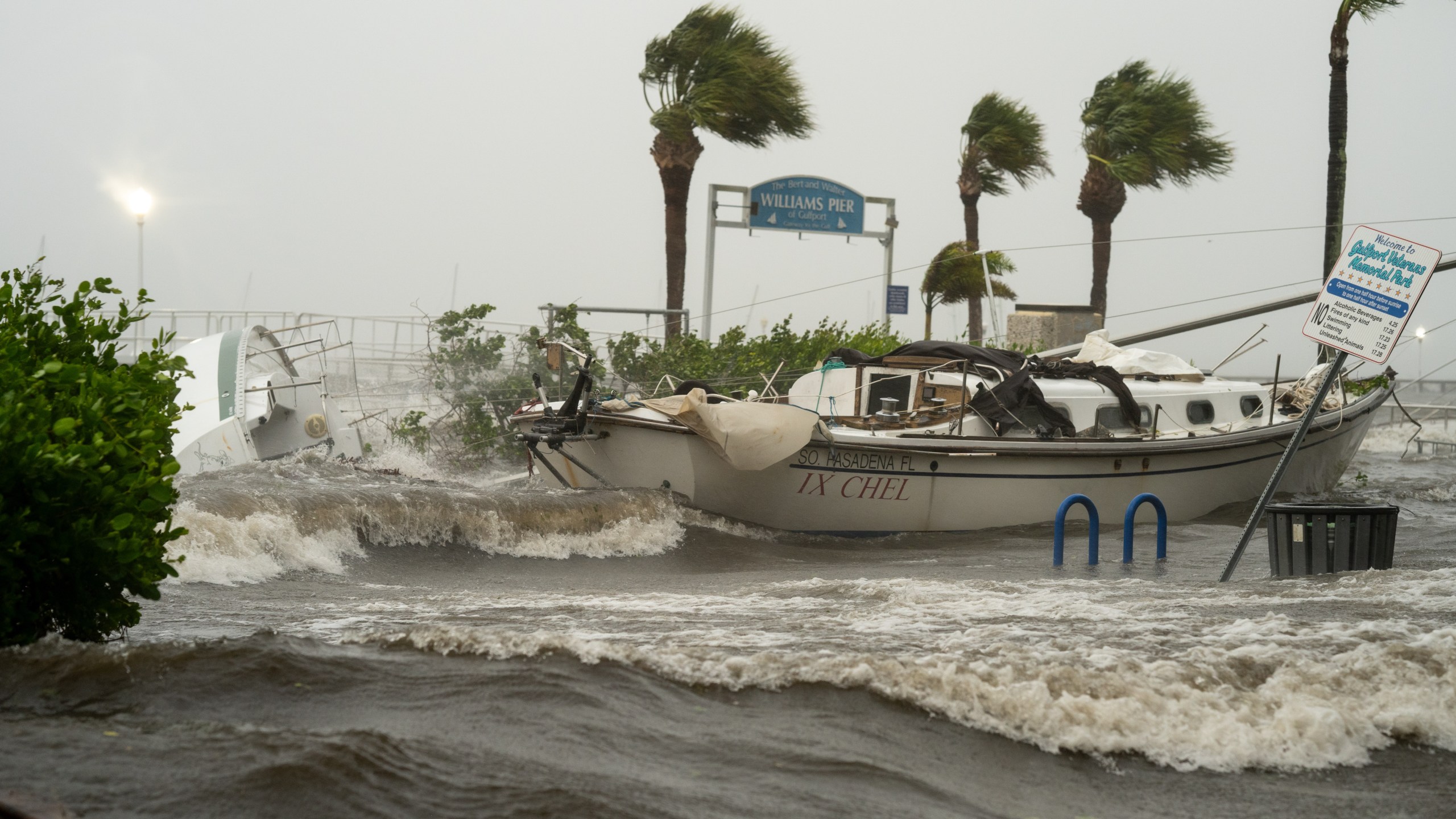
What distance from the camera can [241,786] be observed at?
3.31m

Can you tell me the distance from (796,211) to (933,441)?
1152 centimetres

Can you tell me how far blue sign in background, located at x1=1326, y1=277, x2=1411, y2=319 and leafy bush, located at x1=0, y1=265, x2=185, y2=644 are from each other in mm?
7059

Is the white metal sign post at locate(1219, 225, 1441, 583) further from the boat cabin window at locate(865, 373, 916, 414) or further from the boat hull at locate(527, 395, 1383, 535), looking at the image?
the boat cabin window at locate(865, 373, 916, 414)

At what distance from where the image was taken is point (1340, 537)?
27.1 feet

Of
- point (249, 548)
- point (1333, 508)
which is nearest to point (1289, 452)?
point (1333, 508)

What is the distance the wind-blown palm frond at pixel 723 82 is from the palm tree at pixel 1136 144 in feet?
25.6

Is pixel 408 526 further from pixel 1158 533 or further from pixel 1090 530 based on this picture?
pixel 1158 533

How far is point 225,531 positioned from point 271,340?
861 centimetres

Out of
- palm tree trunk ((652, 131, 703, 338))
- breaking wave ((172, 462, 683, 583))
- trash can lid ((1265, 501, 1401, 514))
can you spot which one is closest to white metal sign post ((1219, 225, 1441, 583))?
trash can lid ((1265, 501, 1401, 514))

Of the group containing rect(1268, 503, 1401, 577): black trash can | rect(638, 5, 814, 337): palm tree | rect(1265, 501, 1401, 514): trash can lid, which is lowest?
rect(1268, 503, 1401, 577): black trash can

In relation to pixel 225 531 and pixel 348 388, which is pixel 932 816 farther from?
pixel 348 388

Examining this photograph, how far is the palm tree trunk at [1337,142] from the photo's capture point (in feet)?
68.7

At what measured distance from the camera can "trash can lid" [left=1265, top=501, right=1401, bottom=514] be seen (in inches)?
324

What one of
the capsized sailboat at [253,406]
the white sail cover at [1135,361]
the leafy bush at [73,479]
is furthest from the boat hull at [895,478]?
the leafy bush at [73,479]
